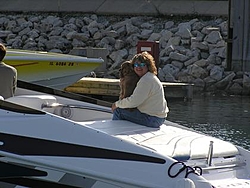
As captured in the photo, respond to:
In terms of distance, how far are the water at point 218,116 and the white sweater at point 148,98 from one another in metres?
4.74

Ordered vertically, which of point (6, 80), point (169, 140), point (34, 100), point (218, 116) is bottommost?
point (218, 116)

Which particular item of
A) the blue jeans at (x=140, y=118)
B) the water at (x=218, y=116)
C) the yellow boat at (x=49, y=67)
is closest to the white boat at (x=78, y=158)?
the blue jeans at (x=140, y=118)

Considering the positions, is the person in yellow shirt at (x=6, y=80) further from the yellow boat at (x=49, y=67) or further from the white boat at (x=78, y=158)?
the yellow boat at (x=49, y=67)

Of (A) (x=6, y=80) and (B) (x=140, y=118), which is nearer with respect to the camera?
(B) (x=140, y=118)

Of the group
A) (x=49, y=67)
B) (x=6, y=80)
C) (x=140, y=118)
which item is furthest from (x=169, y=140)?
(x=49, y=67)

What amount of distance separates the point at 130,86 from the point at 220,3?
65.6ft

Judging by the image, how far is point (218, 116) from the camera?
1666cm

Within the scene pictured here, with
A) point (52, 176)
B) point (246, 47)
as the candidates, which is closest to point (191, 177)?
point (52, 176)

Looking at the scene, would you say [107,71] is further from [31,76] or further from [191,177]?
[191,177]

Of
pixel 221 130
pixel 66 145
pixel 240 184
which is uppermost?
pixel 66 145

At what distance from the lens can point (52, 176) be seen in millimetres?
6906

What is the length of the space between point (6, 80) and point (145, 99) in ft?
5.39

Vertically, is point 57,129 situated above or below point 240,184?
above

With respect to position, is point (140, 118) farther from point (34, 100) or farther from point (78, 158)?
point (78, 158)
